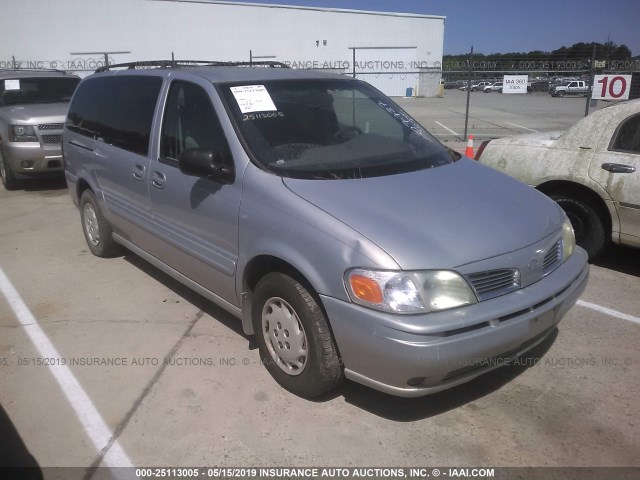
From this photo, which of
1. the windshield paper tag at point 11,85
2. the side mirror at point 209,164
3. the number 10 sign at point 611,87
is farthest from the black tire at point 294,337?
the number 10 sign at point 611,87

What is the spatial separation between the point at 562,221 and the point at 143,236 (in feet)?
10.1

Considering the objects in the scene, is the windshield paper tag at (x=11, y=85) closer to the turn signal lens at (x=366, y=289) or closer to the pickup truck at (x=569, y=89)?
the turn signal lens at (x=366, y=289)

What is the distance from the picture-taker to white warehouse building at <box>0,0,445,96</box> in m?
38.1

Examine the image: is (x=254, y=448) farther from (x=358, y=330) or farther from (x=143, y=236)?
(x=143, y=236)

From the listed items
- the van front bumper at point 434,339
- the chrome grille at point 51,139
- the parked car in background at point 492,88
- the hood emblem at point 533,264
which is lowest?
the parked car in background at point 492,88

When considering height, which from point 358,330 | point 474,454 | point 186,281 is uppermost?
point 358,330

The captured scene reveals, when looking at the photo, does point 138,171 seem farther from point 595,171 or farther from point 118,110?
point 595,171

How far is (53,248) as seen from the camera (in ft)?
19.5

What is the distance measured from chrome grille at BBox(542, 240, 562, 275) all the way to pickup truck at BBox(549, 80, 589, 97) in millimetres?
41029

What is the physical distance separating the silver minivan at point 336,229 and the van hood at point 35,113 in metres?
4.61

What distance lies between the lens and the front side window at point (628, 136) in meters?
4.67

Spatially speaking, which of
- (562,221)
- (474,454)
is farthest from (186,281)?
(562,221)

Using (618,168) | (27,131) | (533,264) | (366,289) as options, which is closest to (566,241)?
(533,264)

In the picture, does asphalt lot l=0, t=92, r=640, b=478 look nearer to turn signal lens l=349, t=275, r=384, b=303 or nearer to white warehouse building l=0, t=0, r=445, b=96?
turn signal lens l=349, t=275, r=384, b=303
